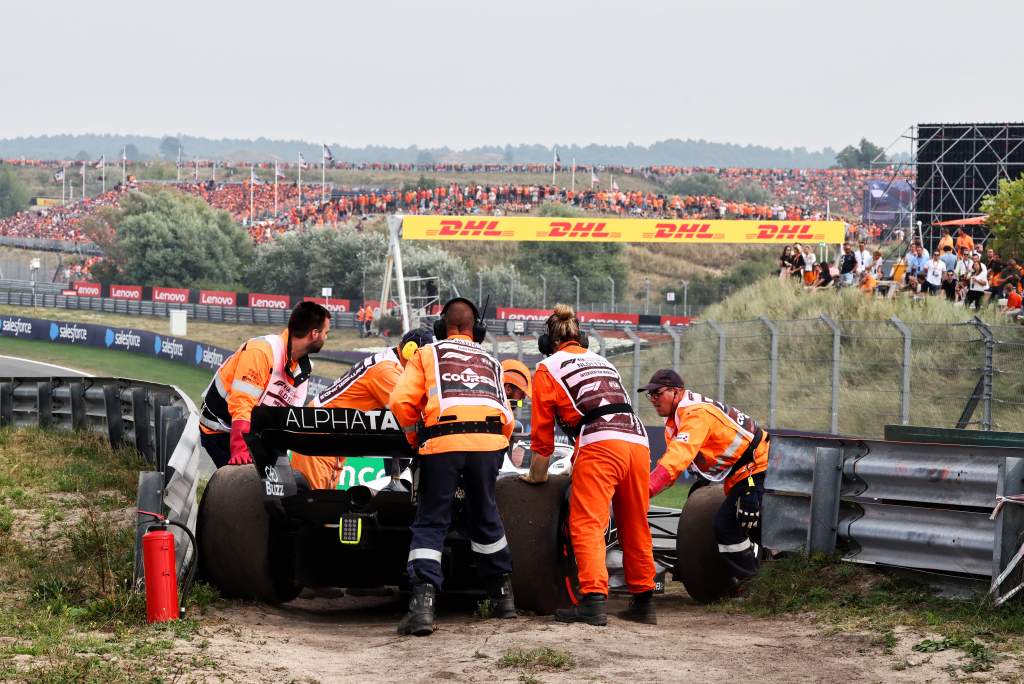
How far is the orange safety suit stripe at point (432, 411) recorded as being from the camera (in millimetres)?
7418

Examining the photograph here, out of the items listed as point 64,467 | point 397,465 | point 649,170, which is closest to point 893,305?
point 64,467

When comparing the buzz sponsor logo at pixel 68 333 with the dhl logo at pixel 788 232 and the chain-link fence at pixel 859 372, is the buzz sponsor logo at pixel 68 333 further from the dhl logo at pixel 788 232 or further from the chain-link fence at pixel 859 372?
the chain-link fence at pixel 859 372

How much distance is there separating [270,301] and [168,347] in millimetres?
21986

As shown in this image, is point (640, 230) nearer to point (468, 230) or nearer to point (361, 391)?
point (468, 230)

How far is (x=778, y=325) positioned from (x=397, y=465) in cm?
1309

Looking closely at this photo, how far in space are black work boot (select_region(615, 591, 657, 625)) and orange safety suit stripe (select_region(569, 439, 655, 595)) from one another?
0.05 m

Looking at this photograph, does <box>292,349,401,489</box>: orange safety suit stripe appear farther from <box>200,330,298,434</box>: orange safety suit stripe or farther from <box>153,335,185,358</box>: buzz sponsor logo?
<box>153,335,185,358</box>: buzz sponsor logo

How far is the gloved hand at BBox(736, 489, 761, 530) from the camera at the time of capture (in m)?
8.91

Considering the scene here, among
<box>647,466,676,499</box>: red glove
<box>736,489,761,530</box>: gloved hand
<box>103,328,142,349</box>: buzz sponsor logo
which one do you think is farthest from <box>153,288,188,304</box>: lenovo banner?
<box>647,466,676,499</box>: red glove

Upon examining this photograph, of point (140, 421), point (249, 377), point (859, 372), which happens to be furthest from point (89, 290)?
point (249, 377)

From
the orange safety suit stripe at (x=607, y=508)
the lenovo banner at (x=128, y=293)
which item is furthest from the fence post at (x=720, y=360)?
the lenovo banner at (x=128, y=293)

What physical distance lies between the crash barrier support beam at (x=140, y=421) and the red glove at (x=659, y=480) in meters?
2.71

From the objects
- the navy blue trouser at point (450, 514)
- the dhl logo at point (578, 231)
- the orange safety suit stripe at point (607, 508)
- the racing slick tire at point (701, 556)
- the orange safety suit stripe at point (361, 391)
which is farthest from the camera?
the dhl logo at point (578, 231)

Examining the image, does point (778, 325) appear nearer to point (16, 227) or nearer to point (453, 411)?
point (453, 411)
